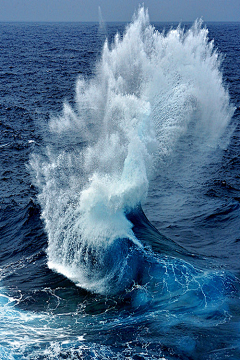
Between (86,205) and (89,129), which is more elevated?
(89,129)

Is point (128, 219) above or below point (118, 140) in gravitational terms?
below

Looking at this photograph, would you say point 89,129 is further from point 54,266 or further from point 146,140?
point 54,266

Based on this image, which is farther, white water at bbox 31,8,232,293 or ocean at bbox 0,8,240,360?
white water at bbox 31,8,232,293

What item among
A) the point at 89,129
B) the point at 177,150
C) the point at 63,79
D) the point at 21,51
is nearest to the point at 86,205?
the point at 177,150

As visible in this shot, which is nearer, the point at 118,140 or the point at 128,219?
the point at 128,219
